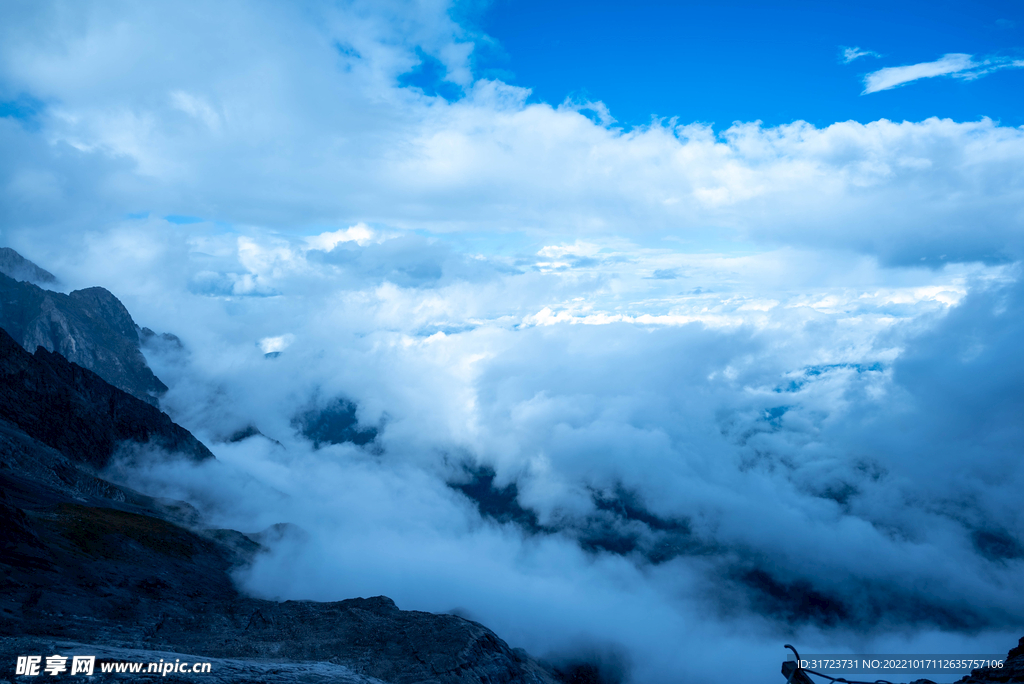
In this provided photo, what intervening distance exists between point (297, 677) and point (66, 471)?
6540 inches

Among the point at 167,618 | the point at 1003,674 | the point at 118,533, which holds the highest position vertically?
the point at 1003,674

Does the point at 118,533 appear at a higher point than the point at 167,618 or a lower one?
higher

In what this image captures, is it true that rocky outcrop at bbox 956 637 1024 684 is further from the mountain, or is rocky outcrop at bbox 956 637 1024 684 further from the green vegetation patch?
the green vegetation patch

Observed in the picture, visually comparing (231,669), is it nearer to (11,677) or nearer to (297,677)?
(297,677)

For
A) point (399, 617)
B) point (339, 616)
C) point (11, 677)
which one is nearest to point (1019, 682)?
point (11, 677)

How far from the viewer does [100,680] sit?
25047 mm

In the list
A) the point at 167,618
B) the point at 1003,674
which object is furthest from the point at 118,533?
the point at 1003,674

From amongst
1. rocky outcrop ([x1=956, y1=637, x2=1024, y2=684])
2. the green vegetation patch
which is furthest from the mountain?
rocky outcrop ([x1=956, y1=637, x2=1024, y2=684])

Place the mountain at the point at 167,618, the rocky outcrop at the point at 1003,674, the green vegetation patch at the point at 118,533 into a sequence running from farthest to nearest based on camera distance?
the green vegetation patch at the point at 118,533 → the mountain at the point at 167,618 → the rocky outcrop at the point at 1003,674

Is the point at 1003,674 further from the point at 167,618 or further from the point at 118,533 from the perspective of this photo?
the point at 118,533

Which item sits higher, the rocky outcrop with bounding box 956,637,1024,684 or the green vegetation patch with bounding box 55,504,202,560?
the rocky outcrop with bounding box 956,637,1024,684

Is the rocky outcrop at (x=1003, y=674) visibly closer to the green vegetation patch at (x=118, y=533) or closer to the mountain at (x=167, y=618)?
the mountain at (x=167, y=618)

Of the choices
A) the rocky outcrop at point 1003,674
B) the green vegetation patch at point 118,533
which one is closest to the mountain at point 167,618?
the green vegetation patch at point 118,533

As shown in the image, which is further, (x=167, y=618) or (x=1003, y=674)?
(x=167, y=618)
